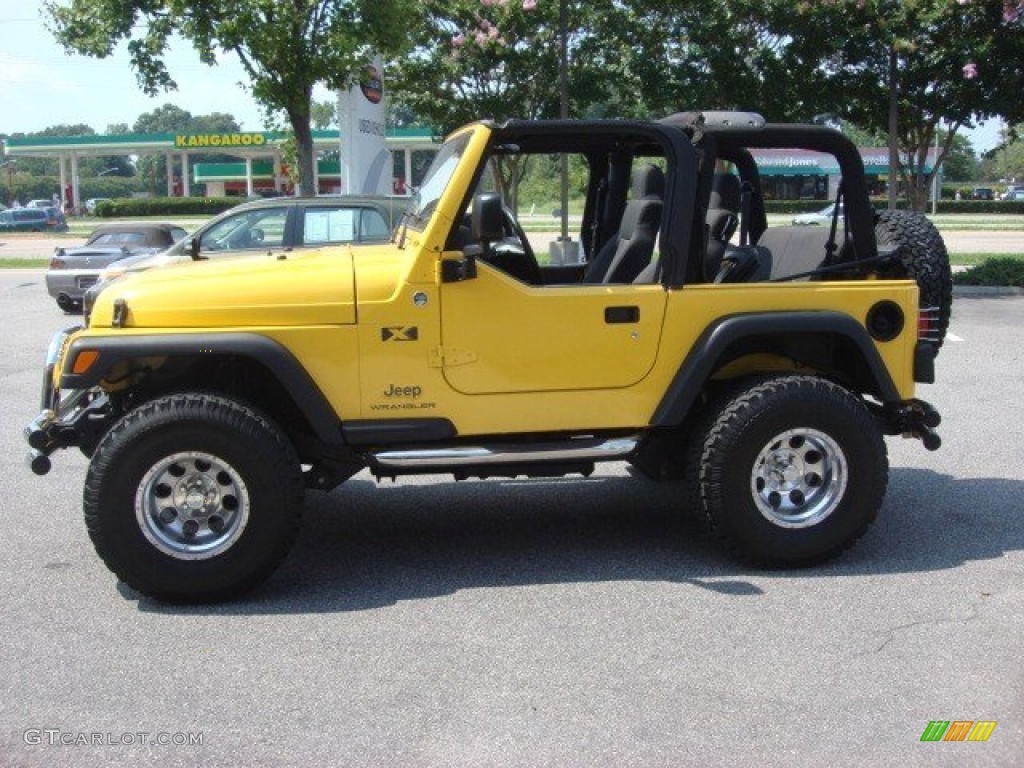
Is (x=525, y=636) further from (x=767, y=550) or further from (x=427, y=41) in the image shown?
(x=427, y=41)

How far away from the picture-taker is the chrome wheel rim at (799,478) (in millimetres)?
5148

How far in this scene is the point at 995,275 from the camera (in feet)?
59.0

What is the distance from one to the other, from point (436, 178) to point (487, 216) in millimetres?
801

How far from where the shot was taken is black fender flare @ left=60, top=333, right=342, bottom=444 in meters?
4.75

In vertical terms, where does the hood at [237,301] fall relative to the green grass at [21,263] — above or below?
above

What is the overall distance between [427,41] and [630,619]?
17.6m

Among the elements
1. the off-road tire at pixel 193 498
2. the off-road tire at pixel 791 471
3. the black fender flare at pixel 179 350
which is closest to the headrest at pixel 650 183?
the off-road tire at pixel 791 471

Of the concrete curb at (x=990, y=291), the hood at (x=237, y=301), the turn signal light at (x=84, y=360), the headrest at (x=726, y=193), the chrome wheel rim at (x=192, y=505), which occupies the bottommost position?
the chrome wheel rim at (x=192, y=505)

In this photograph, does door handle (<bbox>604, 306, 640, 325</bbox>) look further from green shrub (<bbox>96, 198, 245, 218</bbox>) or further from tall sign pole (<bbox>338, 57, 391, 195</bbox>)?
green shrub (<bbox>96, 198, 245, 218</bbox>)

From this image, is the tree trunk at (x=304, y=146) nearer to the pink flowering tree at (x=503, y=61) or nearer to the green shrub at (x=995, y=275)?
the pink flowering tree at (x=503, y=61)

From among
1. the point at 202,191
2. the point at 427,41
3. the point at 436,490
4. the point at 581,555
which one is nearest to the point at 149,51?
the point at 427,41

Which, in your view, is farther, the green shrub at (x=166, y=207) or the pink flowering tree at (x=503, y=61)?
the green shrub at (x=166, y=207)

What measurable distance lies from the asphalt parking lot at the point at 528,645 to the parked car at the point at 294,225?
16.8ft

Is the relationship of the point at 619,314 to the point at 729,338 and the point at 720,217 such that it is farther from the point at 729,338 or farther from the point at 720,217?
the point at 720,217
